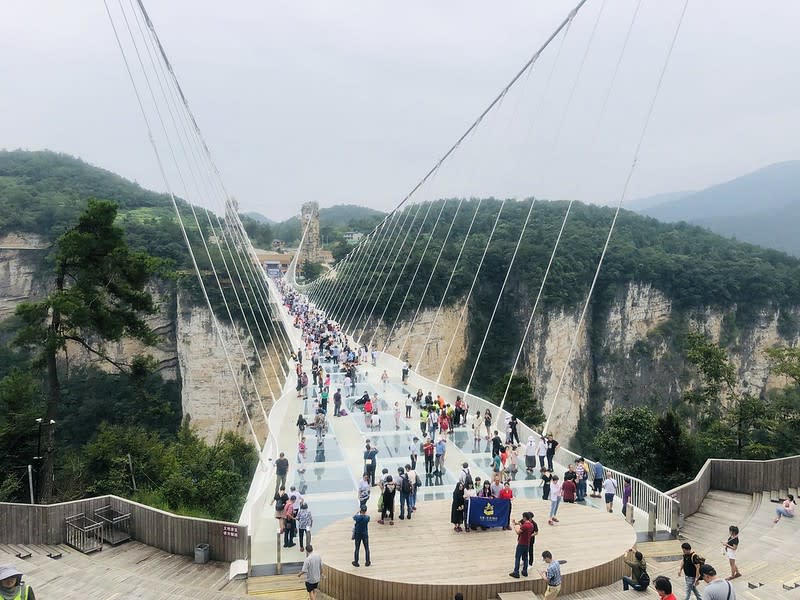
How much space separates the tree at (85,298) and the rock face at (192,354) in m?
23.1

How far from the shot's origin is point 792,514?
36.3ft

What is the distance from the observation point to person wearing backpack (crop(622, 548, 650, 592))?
7348 millimetres

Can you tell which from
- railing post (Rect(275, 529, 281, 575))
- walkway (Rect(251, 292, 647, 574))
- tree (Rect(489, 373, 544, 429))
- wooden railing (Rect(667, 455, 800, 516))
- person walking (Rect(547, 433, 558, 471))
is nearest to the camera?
railing post (Rect(275, 529, 281, 575))

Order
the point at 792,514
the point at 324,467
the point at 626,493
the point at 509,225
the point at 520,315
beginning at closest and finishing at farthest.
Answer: the point at 626,493
the point at 792,514
the point at 324,467
the point at 520,315
the point at 509,225

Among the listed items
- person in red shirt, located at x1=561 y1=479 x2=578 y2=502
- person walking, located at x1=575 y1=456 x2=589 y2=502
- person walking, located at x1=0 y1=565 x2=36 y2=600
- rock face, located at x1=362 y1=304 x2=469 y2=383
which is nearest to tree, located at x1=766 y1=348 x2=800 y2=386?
person walking, located at x1=575 y1=456 x2=589 y2=502

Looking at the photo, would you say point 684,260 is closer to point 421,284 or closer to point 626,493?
point 421,284

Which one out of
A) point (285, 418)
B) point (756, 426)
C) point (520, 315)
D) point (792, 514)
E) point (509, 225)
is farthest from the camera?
point (509, 225)

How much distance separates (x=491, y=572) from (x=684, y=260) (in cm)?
6159

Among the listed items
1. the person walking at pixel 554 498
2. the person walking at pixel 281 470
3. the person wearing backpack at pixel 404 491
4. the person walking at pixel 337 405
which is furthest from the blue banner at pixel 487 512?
the person walking at pixel 337 405

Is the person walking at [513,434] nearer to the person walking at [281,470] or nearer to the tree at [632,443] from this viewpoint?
the person walking at [281,470]

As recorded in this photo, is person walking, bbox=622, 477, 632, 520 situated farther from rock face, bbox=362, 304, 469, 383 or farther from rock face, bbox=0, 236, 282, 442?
rock face, bbox=362, 304, 469, 383

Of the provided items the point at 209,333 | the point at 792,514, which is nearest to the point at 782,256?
the point at 209,333

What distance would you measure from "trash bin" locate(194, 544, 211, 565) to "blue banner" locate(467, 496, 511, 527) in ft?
12.4

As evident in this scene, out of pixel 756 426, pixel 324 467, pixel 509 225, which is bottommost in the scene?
pixel 756 426
